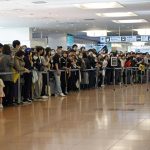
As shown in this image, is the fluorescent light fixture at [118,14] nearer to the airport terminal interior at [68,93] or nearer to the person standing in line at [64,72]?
the airport terminal interior at [68,93]

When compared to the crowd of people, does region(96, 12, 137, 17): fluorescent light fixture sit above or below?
above

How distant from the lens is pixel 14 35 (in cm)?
3120

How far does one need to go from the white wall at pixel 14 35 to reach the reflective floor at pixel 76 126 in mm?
18004

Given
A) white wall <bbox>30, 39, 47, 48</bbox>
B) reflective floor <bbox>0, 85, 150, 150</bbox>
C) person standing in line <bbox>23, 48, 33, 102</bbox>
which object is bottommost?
reflective floor <bbox>0, 85, 150, 150</bbox>

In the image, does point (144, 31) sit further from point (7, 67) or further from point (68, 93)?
point (7, 67)

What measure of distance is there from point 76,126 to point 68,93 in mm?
8362

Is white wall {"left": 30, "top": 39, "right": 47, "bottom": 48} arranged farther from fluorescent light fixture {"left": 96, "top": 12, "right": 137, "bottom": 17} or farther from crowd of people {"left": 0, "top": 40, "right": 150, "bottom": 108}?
crowd of people {"left": 0, "top": 40, "right": 150, "bottom": 108}

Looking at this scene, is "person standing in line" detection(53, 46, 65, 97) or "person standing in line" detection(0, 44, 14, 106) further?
"person standing in line" detection(53, 46, 65, 97)

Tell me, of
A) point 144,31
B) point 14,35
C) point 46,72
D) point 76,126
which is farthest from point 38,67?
point 144,31

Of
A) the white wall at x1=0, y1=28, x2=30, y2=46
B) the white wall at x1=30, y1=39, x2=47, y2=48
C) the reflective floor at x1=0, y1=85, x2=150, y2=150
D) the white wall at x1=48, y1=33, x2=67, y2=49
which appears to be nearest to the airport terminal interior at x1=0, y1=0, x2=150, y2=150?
the reflective floor at x1=0, y1=85, x2=150, y2=150

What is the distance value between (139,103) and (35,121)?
15.0ft

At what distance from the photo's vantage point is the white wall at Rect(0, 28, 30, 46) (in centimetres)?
3073

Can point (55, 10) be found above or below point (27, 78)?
above

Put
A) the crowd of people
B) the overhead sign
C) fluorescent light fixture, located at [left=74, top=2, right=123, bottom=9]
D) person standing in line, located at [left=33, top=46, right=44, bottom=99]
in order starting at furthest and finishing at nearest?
the overhead sign → fluorescent light fixture, located at [left=74, top=2, right=123, bottom=9] → person standing in line, located at [left=33, top=46, right=44, bottom=99] → the crowd of people
